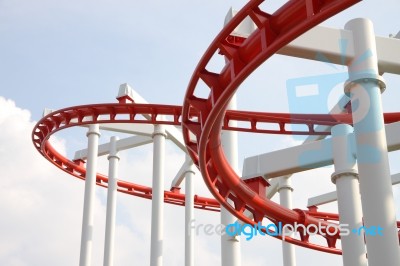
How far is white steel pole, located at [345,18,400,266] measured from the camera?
7832 mm

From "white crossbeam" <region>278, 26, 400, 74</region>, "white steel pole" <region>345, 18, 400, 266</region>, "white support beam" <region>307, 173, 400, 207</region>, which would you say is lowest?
"white steel pole" <region>345, 18, 400, 266</region>

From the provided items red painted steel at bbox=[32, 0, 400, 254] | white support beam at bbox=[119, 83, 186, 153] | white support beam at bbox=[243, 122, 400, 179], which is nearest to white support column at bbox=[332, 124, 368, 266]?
white support beam at bbox=[243, 122, 400, 179]

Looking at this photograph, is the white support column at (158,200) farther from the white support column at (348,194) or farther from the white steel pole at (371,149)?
the white steel pole at (371,149)

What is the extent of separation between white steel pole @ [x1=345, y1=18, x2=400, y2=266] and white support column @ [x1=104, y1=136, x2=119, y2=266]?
10.6 m

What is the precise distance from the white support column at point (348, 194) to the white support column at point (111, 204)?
28.8 ft

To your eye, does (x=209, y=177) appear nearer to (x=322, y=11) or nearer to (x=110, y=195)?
(x=322, y=11)

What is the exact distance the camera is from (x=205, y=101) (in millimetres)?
10125

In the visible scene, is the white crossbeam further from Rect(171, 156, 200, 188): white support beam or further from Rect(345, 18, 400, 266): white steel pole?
Rect(171, 156, 200, 188): white support beam

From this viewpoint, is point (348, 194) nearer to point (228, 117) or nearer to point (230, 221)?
point (230, 221)

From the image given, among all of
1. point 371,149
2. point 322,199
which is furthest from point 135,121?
point 371,149

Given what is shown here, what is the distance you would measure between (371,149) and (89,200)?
10.2m

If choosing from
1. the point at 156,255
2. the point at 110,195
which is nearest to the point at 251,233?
the point at 156,255

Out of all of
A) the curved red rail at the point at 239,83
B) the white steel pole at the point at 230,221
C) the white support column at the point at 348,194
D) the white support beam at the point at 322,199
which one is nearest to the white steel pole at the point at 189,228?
the white support beam at the point at 322,199

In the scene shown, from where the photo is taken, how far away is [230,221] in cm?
1258
